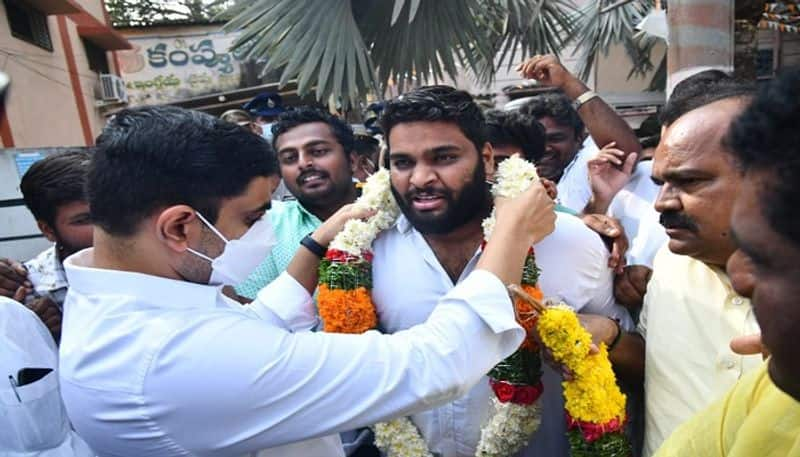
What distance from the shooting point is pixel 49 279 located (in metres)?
2.10

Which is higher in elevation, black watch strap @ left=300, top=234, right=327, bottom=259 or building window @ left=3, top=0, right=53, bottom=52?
building window @ left=3, top=0, right=53, bottom=52

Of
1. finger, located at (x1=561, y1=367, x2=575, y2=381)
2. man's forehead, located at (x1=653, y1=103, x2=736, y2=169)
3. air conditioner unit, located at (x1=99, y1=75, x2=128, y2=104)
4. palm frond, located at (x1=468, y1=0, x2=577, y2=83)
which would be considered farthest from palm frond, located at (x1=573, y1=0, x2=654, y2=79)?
air conditioner unit, located at (x1=99, y1=75, x2=128, y2=104)

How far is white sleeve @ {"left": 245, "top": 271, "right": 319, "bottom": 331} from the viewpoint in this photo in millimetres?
1840

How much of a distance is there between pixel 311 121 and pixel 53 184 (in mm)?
1427

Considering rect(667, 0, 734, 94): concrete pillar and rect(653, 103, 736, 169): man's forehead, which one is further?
rect(667, 0, 734, 94): concrete pillar

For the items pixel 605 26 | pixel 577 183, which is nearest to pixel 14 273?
pixel 577 183

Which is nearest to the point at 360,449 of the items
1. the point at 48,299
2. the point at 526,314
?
the point at 526,314

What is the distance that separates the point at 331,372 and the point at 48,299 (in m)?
1.53

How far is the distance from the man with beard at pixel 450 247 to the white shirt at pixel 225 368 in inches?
25.8

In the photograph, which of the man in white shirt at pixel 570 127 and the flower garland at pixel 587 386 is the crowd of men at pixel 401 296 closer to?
the flower garland at pixel 587 386

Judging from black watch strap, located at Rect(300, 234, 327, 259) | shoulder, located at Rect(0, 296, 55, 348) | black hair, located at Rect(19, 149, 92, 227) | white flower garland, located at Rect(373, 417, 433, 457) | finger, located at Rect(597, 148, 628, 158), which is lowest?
white flower garland, located at Rect(373, 417, 433, 457)

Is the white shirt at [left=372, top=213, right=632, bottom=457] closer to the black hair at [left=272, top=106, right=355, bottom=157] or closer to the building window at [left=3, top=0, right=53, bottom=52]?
the black hair at [left=272, top=106, right=355, bottom=157]

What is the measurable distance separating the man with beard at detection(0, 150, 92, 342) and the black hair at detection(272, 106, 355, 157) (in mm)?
1200

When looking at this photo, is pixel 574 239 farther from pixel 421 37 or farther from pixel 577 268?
pixel 421 37
